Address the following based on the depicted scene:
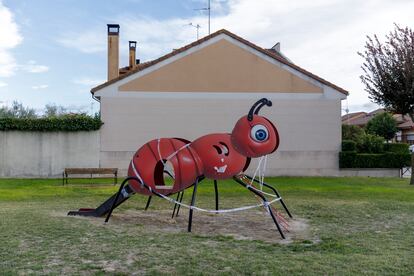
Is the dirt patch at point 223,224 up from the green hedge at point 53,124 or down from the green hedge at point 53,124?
down

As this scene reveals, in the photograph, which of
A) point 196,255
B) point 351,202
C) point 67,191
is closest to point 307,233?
point 196,255

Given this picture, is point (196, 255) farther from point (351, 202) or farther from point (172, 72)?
point (172, 72)

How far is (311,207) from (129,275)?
283 inches

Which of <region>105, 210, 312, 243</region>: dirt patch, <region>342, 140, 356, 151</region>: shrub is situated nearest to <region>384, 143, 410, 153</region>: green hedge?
<region>342, 140, 356, 151</region>: shrub

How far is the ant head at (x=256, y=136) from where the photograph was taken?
794 cm

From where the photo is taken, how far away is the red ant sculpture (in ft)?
26.2

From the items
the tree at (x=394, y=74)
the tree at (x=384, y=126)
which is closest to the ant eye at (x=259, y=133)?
the tree at (x=394, y=74)

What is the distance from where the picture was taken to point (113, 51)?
81.1 ft

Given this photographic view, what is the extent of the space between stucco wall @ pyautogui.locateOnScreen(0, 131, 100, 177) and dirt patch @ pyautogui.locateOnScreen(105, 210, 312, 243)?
10.7 metres

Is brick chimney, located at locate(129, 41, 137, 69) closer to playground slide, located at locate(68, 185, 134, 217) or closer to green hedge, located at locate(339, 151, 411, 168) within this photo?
green hedge, located at locate(339, 151, 411, 168)

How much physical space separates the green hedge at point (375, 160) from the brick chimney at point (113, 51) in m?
12.9

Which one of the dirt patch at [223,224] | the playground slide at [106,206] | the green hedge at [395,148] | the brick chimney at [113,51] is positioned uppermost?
the brick chimney at [113,51]

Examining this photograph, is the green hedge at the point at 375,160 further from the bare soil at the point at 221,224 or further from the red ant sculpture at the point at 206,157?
the red ant sculpture at the point at 206,157

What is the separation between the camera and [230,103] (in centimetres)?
2123
